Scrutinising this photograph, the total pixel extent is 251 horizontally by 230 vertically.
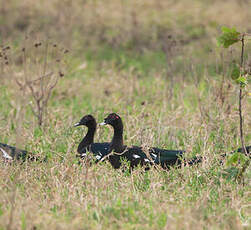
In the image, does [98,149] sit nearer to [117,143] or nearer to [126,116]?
[117,143]

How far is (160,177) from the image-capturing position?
16.3 ft

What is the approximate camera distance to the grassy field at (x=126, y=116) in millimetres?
4051

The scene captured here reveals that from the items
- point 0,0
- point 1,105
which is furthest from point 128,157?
point 0,0

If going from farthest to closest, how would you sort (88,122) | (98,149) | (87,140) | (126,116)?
(126,116)
(88,122)
(87,140)
(98,149)

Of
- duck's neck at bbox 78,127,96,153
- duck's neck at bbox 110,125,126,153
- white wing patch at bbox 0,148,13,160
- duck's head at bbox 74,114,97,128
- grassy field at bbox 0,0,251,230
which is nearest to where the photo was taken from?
grassy field at bbox 0,0,251,230

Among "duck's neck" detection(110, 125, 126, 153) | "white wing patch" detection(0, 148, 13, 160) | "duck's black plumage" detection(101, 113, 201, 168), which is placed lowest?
"white wing patch" detection(0, 148, 13, 160)

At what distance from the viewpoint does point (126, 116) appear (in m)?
6.88

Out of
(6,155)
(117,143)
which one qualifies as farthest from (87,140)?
(6,155)

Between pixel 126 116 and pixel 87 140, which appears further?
pixel 126 116

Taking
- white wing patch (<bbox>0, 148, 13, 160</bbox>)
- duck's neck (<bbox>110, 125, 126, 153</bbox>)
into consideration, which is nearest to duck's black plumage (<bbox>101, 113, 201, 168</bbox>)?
duck's neck (<bbox>110, 125, 126, 153</bbox>)

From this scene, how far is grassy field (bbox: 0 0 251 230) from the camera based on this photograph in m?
4.05

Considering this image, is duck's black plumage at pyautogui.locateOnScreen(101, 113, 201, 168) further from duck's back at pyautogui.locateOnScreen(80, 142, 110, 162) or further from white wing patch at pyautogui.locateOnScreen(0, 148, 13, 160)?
white wing patch at pyautogui.locateOnScreen(0, 148, 13, 160)

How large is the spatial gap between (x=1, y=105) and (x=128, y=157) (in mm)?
3132

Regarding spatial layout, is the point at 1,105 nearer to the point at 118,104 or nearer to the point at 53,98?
the point at 53,98
